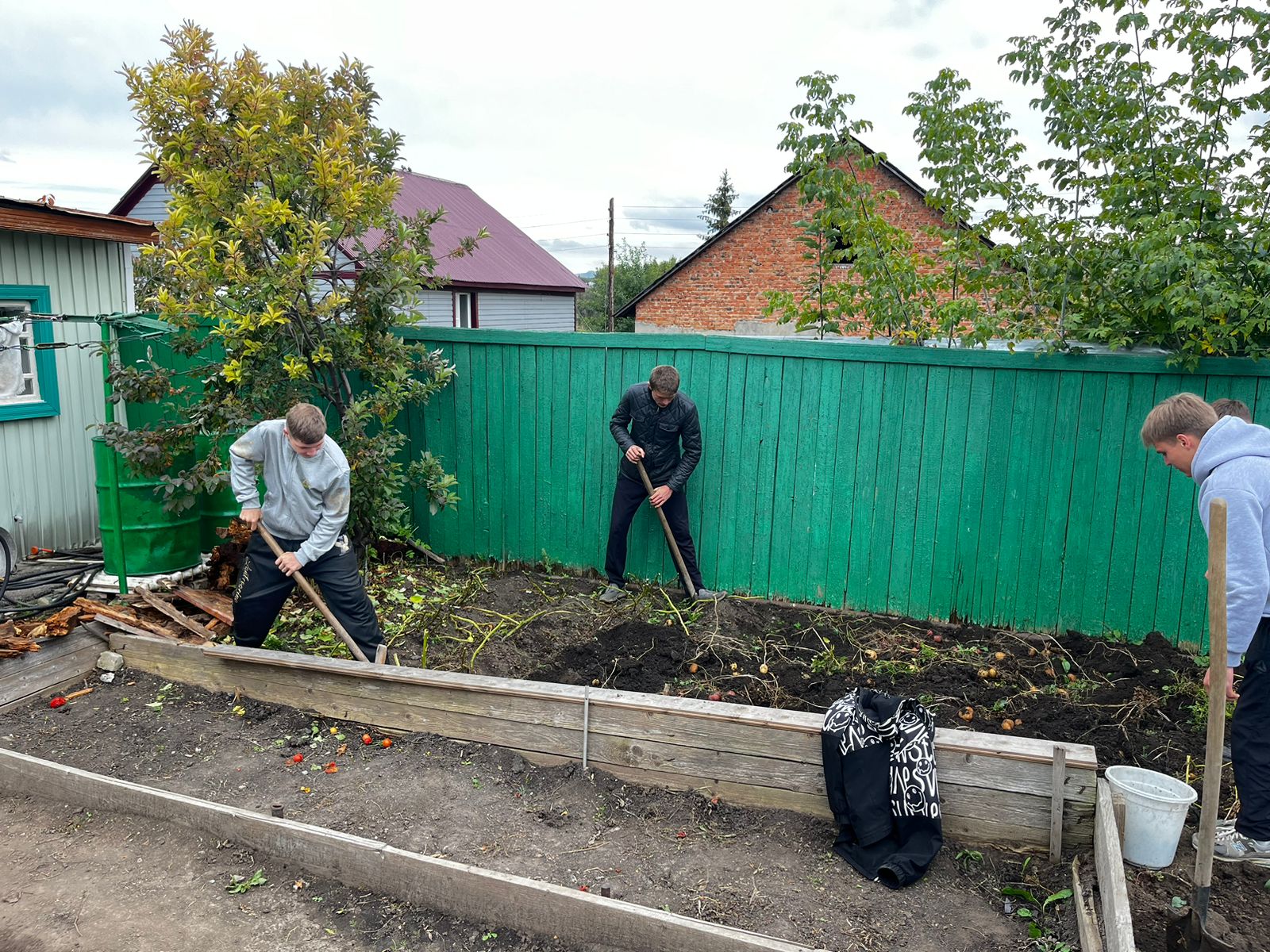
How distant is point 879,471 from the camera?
6035mm

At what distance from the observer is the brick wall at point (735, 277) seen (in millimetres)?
22453

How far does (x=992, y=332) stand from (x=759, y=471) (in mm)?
1794

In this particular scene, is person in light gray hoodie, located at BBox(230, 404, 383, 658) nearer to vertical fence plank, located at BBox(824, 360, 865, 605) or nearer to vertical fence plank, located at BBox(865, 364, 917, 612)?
vertical fence plank, located at BBox(824, 360, 865, 605)

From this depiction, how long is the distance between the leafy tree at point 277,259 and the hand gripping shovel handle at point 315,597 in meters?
1.32

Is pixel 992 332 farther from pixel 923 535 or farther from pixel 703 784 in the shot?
pixel 703 784

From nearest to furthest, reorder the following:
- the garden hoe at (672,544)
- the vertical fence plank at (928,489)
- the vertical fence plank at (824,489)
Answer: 1. the vertical fence plank at (928,489)
2. the vertical fence plank at (824,489)
3. the garden hoe at (672,544)

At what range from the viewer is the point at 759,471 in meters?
6.36

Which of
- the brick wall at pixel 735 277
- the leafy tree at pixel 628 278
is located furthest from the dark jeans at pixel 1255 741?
the leafy tree at pixel 628 278

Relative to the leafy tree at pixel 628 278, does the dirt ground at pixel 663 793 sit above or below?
below

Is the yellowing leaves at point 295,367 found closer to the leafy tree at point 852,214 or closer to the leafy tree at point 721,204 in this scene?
the leafy tree at point 852,214

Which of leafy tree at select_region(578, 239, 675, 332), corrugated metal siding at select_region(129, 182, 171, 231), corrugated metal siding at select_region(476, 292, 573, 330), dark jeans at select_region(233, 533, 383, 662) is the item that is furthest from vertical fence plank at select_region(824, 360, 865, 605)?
leafy tree at select_region(578, 239, 675, 332)

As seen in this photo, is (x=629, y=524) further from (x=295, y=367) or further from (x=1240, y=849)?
(x=1240, y=849)

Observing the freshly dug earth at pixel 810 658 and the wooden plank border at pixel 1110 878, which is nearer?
the wooden plank border at pixel 1110 878

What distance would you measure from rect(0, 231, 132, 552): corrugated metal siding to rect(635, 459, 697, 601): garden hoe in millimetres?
4061
